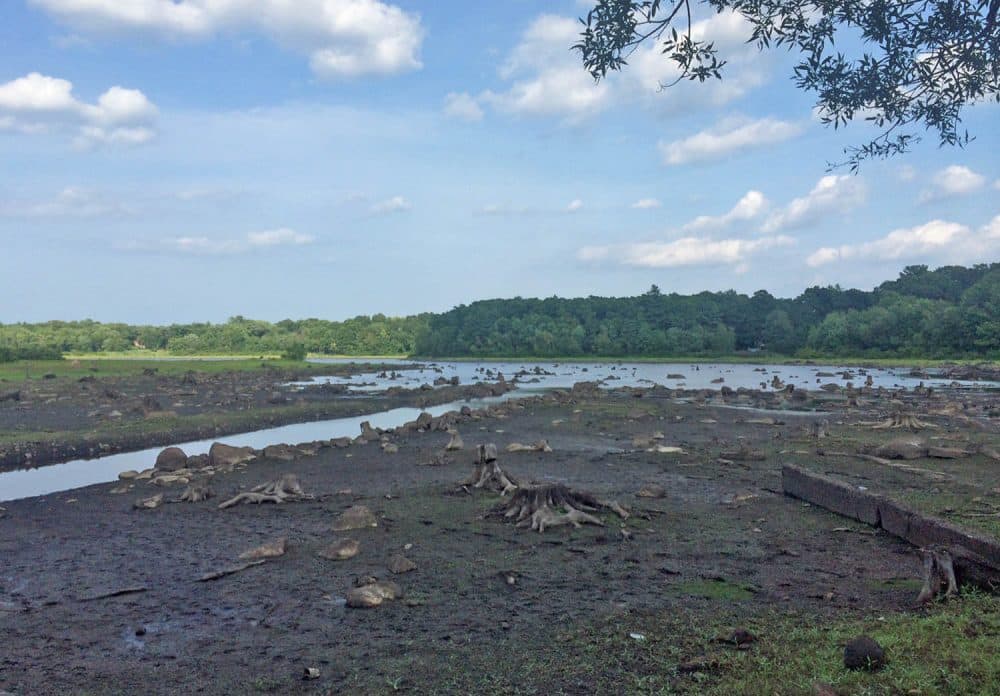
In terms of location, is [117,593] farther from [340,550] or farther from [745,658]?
[745,658]

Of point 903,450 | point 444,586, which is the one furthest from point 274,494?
point 903,450

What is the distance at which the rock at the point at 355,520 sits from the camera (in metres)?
14.8

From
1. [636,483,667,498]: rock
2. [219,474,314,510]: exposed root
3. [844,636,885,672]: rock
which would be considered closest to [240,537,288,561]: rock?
[219,474,314,510]: exposed root

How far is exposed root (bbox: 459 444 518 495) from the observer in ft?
61.0

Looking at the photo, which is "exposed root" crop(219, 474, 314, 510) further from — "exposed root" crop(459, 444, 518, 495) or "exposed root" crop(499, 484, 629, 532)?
"exposed root" crop(499, 484, 629, 532)

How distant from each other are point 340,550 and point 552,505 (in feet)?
14.6

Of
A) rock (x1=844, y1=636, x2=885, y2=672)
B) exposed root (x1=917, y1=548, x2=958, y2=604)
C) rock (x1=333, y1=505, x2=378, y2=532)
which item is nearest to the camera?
rock (x1=844, y1=636, x2=885, y2=672)

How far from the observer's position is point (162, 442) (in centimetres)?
3303

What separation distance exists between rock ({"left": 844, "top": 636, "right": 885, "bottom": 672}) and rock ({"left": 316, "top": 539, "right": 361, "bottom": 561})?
27.3ft

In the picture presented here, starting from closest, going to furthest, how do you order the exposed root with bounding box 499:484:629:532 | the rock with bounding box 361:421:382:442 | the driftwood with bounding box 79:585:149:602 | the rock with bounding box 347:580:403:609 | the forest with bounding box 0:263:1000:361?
the rock with bounding box 347:580:403:609
the driftwood with bounding box 79:585:149:602
the exposed root with bounding box 499:484:629:532
the rock with bounding box 361:421:382:442
the forest with bounding box 0:263:1000:361

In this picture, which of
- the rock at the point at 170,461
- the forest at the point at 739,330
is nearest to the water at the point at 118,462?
the rock at the point at 170,461

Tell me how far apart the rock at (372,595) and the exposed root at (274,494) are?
26.9 ft

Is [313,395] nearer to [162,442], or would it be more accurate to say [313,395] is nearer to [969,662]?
[162,442]

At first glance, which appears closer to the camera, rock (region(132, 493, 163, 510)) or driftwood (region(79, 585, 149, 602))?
driftwood (region(79, 585, 149, 602))
